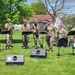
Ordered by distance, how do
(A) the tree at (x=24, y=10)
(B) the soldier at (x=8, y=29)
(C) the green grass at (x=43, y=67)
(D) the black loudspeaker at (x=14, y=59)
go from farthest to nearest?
(A) the tree at (x=24, y=10)
(B) the soldier at (x=8, y=29)
(D) the black loudspeaker at (x=14, y=59)
(C) the green grass at (x=43, y=67)

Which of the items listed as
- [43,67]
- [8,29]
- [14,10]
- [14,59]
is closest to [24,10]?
[14,10]

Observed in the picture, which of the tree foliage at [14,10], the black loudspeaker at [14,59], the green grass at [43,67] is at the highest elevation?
the tree foliage at [14,10]

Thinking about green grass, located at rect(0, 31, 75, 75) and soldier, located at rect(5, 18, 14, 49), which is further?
soldier, located at rect(5, 18, 14, 49)

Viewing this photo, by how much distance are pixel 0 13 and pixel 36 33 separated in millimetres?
9623

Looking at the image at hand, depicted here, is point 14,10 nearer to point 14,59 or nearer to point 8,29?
point 8,29

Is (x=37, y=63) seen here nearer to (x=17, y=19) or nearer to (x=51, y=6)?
(x=17, y=19)

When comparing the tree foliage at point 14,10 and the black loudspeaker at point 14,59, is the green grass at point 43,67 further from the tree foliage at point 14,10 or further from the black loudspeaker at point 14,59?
the tree foliage at point 14,10

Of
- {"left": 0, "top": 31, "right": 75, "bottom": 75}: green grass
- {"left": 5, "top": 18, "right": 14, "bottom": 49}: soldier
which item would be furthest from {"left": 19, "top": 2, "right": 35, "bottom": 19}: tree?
{"left": 0, "top": 31, "right": 75, "bottom": 75}: green grass

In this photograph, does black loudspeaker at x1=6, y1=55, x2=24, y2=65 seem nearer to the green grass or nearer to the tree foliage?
the green grass

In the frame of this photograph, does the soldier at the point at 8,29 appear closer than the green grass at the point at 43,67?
No

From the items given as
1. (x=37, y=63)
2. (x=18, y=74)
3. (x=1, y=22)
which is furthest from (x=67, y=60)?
(x=1, y=22)

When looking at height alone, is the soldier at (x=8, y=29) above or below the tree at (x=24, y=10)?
below

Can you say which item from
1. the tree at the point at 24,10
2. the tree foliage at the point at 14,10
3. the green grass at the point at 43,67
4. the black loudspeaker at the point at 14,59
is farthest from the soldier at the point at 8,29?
the tree at the point at 24,10

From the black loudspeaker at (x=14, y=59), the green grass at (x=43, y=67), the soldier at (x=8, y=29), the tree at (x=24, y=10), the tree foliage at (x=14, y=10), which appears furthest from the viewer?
the tree at (x=24, y=10)
